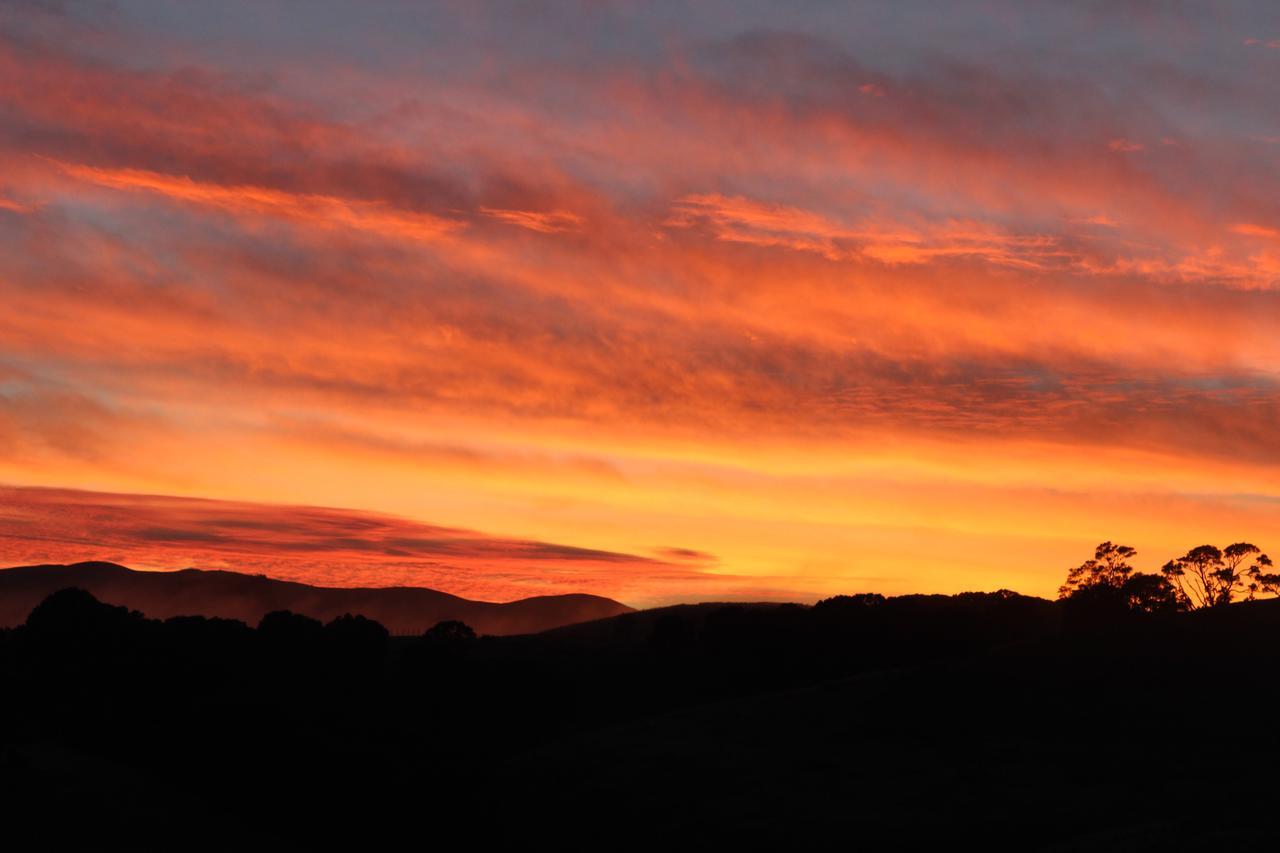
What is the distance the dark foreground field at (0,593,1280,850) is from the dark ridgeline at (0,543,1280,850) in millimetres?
277

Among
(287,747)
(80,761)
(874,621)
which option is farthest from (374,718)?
(874,621)

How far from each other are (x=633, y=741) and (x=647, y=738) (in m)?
1.11

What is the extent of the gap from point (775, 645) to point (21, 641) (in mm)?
84983

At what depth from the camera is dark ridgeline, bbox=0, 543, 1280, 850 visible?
6675cm

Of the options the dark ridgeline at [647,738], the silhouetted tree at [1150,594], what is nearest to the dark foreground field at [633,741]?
the dark ridgeline at [647,738]

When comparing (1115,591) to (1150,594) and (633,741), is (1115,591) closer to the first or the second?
(1150,594)

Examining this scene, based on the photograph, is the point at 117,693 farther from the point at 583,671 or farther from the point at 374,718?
the point at 583,671

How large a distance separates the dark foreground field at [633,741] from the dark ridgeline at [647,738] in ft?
0.91

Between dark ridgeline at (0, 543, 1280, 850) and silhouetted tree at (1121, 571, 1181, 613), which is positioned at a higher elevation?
silhouetted tree at (1121, 571, 1181, 613)

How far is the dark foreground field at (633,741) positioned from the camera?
66.4m

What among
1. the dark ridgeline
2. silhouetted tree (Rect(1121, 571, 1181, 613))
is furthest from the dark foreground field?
silhouetted tree (Rect(1121, 571, 1181, 613))

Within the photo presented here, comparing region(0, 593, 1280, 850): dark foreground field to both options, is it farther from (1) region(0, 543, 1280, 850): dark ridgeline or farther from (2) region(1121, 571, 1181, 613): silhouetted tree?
(2) region(1121, 571, 1181, 613): silhouetted tree

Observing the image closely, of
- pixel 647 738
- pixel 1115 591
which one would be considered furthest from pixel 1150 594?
pixel 647 738

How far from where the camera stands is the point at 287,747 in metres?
89.9
